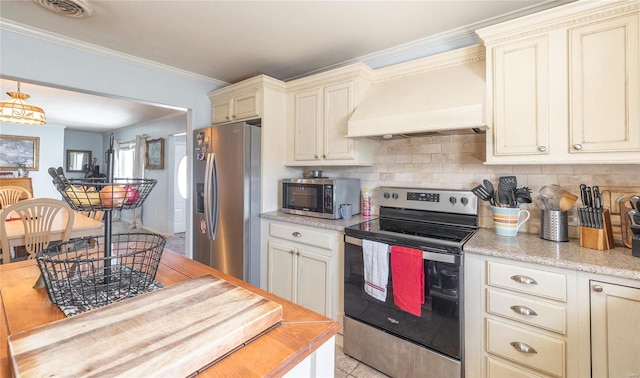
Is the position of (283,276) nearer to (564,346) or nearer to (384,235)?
(384,235)

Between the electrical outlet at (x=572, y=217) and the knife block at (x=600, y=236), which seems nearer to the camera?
the knife block at (x=600, y=236)

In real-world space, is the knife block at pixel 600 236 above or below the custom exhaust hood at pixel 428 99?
below

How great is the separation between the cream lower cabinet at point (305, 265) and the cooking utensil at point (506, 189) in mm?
1114

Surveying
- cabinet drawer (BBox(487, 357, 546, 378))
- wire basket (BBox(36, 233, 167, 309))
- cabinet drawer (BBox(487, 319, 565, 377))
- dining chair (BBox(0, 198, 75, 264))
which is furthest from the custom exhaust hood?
dining chair (BBox(0, 198, 75, 264))

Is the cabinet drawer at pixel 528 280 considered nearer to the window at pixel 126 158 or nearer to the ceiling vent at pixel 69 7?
the ceiling vent at pixel 69 7

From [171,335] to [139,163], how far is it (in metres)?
6.84

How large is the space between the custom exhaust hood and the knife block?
0.77 m

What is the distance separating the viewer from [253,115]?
2764mm

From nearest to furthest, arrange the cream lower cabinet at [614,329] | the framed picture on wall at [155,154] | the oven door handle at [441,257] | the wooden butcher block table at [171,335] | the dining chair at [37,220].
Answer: the wooden butcher block table at [171,335]
the cream lower cabinet at [614,329]
the oven door handle at [441,257]
the dining chair at [37,220]
the framed picture on wall at [155,154]

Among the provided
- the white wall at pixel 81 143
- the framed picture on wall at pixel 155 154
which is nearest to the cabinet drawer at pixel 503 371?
the framed picture on wall at pixel 155 154

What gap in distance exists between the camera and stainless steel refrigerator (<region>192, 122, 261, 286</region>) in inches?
103

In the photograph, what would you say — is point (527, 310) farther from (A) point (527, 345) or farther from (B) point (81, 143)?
(B) point (81, 143)

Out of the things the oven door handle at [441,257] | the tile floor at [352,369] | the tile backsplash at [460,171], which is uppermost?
the tile backsplash at [460,171]

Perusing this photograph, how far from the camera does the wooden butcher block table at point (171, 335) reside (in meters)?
0.52
